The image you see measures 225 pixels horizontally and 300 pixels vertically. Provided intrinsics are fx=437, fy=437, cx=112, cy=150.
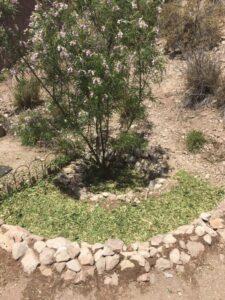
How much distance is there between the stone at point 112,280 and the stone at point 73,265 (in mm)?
371

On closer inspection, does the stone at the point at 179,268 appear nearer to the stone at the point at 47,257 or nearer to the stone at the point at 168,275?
Answer: the stone at the point at 168,275

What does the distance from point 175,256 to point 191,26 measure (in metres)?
7.20

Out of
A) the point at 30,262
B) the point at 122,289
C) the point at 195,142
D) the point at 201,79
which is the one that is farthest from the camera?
the point at 201,79

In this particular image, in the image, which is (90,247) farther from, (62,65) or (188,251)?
(62,65)

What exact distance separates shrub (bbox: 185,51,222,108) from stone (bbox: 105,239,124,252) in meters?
4.08

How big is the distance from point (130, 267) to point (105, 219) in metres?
1.07

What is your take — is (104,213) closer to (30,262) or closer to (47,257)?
(47,257)

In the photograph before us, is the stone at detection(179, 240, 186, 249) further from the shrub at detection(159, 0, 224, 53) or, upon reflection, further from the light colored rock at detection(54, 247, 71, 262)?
the shrub at detection(159, 0, 224, 53)

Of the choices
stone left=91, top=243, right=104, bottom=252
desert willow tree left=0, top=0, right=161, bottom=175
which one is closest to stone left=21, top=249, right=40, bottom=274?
stone left=91, top=243, right=104, bottom=252

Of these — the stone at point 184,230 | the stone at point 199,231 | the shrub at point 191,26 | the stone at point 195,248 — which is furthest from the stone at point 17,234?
the shrub at point 191,26

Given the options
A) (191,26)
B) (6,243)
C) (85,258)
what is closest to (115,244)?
(85,258)

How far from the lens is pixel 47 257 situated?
18.2ft

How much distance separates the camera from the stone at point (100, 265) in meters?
5.44

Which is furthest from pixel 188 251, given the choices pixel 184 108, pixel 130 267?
pixel 184 108
